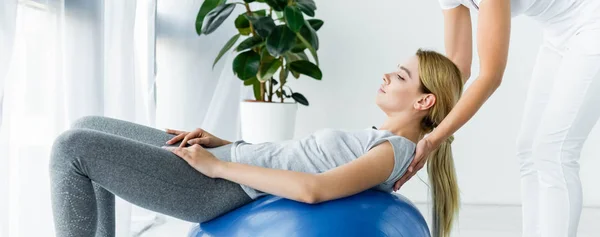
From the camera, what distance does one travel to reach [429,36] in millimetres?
3654

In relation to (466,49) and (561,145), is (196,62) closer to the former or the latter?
(466,49)

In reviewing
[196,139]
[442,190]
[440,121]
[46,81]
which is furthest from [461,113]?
[46,81]

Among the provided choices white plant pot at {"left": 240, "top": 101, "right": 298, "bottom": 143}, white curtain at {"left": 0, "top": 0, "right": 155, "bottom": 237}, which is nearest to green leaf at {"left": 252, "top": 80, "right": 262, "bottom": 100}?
white plant pot at {"left": 240, "top": 101, "right": 298, "bottom": 143}

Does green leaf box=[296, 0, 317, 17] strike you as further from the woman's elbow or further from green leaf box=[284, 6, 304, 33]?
the woman's elbow

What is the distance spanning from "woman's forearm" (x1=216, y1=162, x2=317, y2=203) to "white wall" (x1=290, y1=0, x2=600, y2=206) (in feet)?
7.32

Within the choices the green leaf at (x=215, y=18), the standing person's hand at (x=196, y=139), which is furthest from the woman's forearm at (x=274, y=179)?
the green leaf at (x=215, y=18)

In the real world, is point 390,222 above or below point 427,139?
below

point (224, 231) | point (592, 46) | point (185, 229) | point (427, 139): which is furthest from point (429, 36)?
point (224, 231)

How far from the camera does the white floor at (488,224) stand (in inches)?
119

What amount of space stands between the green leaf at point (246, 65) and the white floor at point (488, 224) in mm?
713

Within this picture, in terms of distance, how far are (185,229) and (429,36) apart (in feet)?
5.26

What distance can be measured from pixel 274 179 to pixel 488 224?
2179mm

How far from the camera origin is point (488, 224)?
3389mm

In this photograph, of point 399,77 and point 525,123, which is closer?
point 399,77
